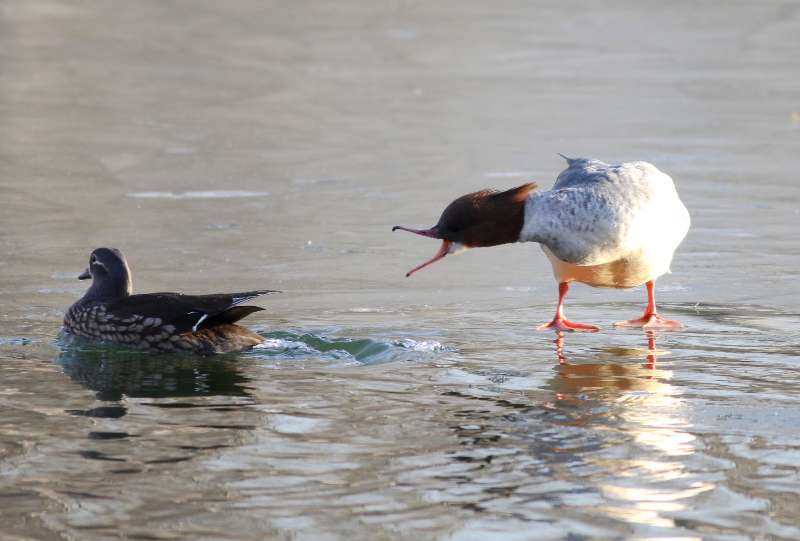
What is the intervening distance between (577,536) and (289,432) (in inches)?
60.3

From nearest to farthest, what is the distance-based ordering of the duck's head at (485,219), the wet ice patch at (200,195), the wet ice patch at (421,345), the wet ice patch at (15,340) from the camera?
the wet ice patch at (421,345)
the wet ice patch at (15,340)
the duck's head at (485,219)
the wet ice patch at (200,195)

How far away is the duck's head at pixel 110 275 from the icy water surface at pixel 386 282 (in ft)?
0.97

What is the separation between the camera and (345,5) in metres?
20.8

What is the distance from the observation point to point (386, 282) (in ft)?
29.2

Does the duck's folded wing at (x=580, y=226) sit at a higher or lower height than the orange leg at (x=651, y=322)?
higher

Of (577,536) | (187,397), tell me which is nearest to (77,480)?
(187,397)

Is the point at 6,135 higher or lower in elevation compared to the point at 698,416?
higher

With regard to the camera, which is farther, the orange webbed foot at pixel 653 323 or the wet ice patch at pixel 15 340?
the orange webbed foot at pixel 653 323

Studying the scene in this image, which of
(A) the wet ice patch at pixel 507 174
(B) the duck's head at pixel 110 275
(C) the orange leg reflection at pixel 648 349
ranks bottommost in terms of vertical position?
(C) the orange leg reflection at pixel 648 349

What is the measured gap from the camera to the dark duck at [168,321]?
726 centimetres

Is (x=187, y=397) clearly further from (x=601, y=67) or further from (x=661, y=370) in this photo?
(x=601, y=67)

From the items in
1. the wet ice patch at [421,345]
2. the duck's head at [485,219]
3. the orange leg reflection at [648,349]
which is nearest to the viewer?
the orange leg reflection at [648,349]

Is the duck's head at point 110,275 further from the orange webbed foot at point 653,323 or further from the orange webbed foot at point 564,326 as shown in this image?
the orange webbed foot at point 653,323

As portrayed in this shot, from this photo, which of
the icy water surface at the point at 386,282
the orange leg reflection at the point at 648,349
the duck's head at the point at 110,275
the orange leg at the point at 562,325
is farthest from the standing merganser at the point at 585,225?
the duck's head at the point at 110,275
